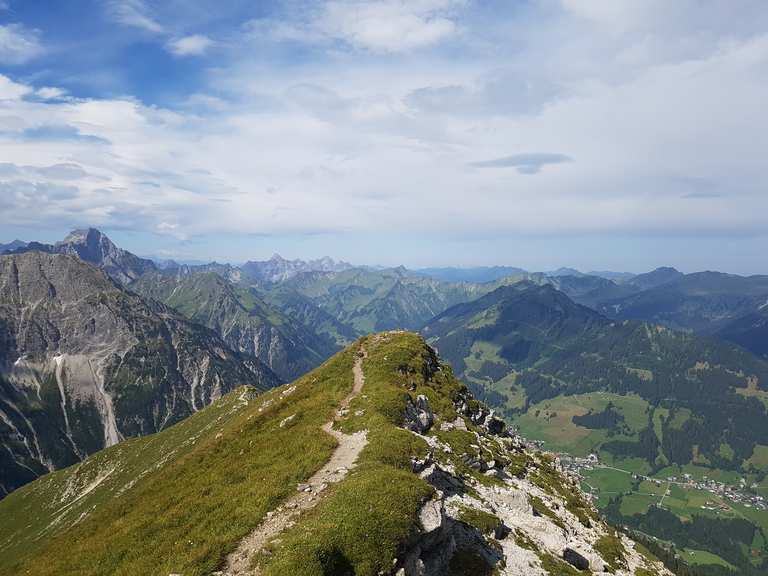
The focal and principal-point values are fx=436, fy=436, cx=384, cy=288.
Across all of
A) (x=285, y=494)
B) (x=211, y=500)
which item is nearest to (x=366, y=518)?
(x=285, y=494)

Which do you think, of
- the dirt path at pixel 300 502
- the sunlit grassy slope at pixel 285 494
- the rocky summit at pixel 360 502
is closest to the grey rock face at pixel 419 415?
the rocky summit at pixel 360 502

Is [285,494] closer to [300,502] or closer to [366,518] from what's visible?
[300,502]

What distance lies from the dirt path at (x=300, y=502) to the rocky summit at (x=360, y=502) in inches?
5.4

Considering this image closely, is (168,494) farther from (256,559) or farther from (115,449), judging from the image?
Answer: (115,449)

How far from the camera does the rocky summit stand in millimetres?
24672

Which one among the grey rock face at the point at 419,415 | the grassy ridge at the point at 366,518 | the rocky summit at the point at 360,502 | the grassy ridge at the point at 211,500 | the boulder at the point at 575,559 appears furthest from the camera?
the grey rock face at the point at 419,415

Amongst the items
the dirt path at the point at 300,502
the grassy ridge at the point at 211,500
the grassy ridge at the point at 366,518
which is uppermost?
the grassy ridge at the point at 366,518

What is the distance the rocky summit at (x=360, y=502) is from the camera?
971 inches

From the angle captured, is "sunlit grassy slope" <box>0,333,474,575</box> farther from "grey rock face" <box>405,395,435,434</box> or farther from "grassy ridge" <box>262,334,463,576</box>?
"grey rock face" <box>405,395,435,434</box>

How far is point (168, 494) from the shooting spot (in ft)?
130

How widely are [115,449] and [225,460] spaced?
175614 millimetres

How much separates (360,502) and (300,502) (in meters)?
5.74

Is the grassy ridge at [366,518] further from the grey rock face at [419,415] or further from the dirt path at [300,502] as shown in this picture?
the grey rock face at [419,415]

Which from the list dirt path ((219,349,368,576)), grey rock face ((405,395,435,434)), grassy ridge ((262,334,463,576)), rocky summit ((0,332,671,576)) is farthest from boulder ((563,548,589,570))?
dirt path ((219,349,368,576))
